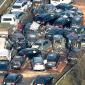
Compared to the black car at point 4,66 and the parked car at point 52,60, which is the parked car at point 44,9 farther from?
the black car at point 4,66

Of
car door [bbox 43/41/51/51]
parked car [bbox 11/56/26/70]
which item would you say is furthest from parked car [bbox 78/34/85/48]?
parked car [bbox 11/56/26/70]

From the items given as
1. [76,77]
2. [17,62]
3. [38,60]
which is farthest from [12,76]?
[76,77]

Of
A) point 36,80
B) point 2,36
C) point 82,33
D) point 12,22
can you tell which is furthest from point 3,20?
point 36,80

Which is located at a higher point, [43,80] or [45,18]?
[43,80]

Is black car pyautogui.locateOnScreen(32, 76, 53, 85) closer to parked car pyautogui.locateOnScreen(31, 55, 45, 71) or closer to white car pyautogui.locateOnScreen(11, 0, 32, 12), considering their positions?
parked car pyautogui.locateOnScreen(31, 55, 45, 71)

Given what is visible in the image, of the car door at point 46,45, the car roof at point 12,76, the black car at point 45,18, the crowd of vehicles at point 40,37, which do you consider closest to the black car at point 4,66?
the crowd of vehicles at point 40,37

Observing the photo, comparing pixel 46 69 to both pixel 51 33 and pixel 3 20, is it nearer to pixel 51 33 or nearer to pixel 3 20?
pixel 51 33

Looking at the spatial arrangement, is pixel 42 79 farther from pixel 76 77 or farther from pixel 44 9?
pixel 44 9
